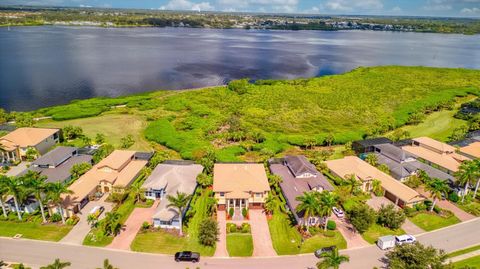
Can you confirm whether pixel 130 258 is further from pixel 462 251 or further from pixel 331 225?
pixel 462 251

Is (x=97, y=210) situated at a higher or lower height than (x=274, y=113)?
lower

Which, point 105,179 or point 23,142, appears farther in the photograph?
point 23,142

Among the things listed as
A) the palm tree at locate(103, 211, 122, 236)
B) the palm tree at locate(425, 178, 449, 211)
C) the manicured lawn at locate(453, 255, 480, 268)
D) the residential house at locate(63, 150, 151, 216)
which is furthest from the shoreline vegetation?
the manicured lawn at locate(453, 255, 480, 268)

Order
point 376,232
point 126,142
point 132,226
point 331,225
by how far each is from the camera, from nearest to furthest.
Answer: point 376,232
point 132,226
point 331,225
point 126,142

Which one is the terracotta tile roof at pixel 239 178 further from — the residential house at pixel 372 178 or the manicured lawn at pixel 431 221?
the manicured lawn at pixel 431 221

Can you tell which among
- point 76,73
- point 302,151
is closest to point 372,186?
point 302,151

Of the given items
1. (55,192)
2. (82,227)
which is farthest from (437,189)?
(55,192)
